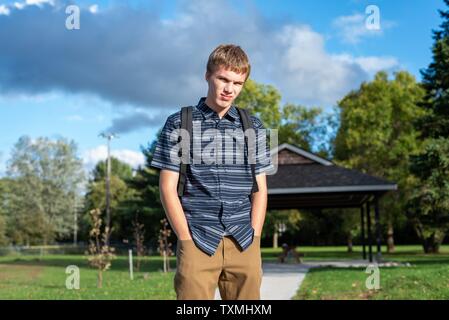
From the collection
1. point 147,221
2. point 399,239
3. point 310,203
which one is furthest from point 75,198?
point 310,203

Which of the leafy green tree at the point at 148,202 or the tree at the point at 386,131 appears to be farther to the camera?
the leafy green tree at the point at 148,202

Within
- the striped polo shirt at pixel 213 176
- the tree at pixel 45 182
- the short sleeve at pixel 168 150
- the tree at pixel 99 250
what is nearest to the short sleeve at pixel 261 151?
the striped polo shirt at pixel 213 176

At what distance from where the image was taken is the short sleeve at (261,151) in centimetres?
236

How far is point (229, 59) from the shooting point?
2311 millimetres

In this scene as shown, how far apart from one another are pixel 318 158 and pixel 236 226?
63.2 feet

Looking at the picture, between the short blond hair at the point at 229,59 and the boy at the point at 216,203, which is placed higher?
the short blond hair at the point at 229,59

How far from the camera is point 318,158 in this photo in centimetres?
2112

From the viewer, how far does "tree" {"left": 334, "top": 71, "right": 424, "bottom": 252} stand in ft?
109

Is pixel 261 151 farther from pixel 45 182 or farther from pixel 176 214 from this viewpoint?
pixel 45 182

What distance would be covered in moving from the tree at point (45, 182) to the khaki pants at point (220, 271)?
Answer: 45.0 metres

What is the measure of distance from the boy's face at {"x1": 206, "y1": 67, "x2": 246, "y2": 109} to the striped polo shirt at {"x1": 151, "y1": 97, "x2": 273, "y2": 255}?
0.22ft

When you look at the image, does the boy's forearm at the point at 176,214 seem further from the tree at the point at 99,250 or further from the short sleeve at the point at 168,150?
the tree at the point at 99,250
